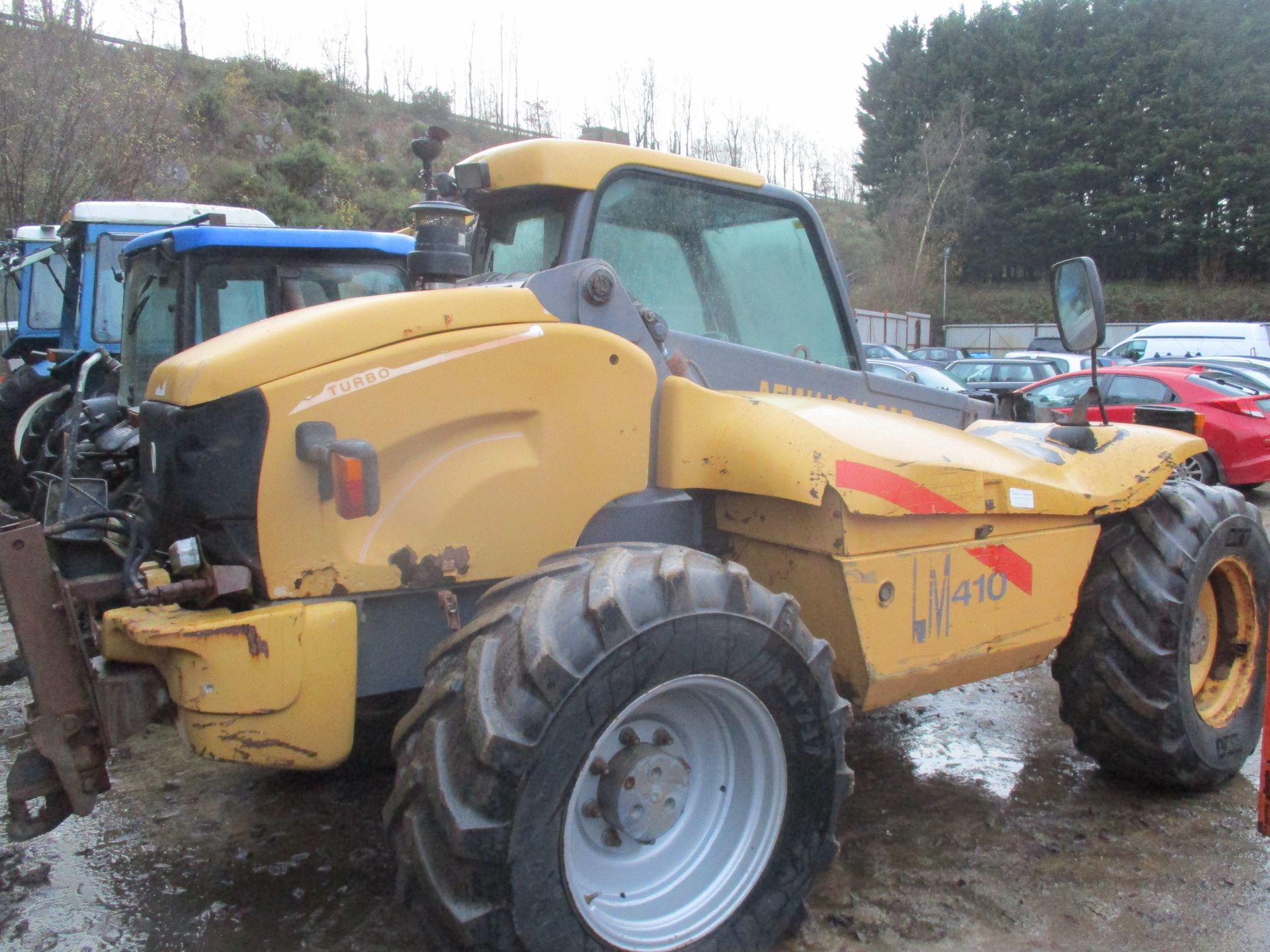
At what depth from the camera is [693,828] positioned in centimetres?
271

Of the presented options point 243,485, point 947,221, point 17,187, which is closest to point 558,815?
point 243,485

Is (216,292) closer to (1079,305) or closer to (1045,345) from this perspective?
(1079,305)

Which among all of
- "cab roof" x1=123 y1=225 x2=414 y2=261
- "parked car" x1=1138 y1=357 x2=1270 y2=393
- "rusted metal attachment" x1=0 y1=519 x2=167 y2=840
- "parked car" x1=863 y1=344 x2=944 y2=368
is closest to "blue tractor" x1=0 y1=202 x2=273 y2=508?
"cab roof" x1=123 y1=225 x2=414 y2=261

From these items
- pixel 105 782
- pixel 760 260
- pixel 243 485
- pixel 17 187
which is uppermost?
pixel 17 187

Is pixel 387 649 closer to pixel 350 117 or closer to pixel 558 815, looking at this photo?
pixel 558 815

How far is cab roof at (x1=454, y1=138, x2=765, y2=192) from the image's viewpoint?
123 inches

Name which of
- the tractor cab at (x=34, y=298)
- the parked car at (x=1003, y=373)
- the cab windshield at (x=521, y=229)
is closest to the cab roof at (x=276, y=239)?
the cab windshield at (x=521, y=229)

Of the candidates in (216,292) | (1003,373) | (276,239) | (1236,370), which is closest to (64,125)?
(276,239)

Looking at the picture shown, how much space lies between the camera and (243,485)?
2.39 m

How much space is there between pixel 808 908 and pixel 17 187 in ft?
58.0

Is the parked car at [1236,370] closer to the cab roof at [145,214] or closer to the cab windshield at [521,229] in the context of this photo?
the cab roof at [145,214]

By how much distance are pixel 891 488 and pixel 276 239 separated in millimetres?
5369

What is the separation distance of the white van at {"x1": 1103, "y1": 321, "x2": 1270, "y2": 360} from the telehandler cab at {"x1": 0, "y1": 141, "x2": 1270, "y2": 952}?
22.2 meters

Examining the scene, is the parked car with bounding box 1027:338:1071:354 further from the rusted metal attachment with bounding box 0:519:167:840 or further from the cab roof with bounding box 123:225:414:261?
the rusted metal attachment with bounding box 0:519:167:840
